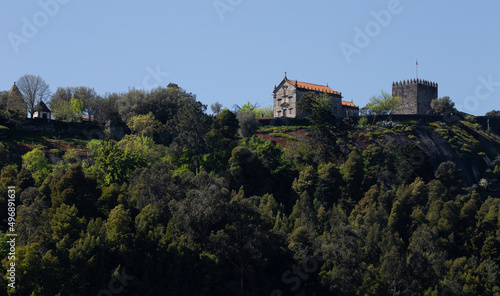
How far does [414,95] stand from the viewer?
486ft

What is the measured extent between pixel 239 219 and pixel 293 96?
62.6m

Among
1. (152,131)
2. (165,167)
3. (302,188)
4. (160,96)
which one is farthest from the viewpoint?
(160,96)

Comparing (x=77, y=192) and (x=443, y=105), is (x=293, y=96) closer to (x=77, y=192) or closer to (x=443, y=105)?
(x=443, y=105)

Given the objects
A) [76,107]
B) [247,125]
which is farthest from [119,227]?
[76,107]

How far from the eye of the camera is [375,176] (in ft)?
307

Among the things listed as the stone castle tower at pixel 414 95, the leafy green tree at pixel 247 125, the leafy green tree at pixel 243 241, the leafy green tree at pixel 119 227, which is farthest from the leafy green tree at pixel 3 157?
the stone castle tower at pixel 414 95

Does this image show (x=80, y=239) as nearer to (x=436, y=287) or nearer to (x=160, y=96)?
(x=436, y=287)

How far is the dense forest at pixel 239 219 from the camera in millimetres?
64062

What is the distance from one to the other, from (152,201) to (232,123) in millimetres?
30173

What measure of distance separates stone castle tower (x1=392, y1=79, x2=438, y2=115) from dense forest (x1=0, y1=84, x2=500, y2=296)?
47.1m

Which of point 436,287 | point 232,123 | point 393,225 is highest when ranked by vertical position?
point 232,123

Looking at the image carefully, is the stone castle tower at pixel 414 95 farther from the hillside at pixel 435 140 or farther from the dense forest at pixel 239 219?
the dense forest at pixel 239 219

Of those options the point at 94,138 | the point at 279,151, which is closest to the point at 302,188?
the point at 279,151

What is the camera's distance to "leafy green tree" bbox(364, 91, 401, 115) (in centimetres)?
13925
